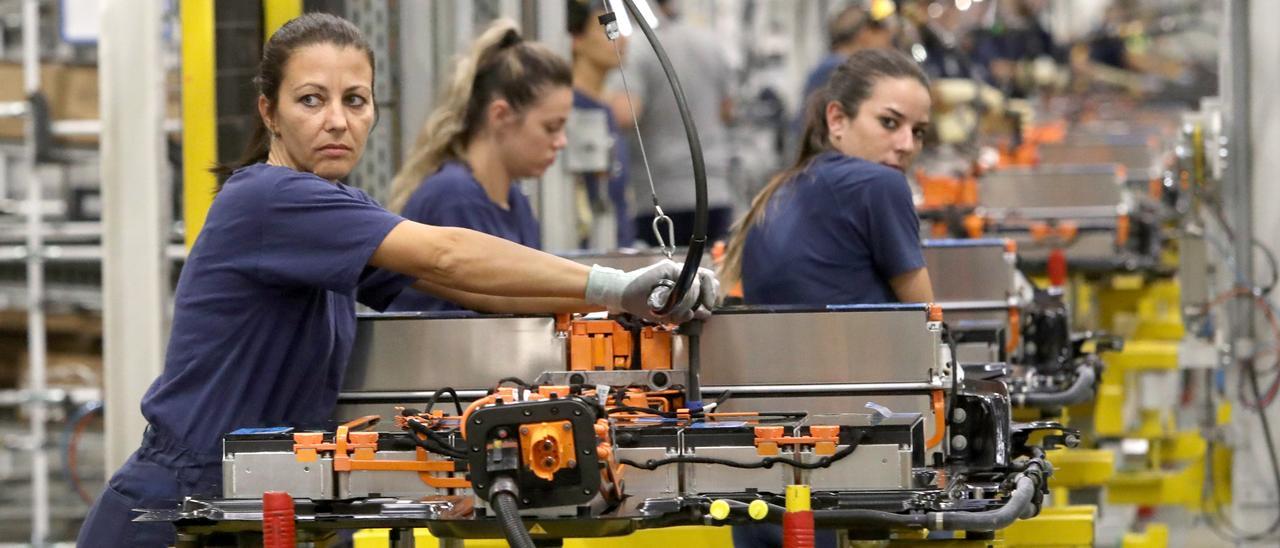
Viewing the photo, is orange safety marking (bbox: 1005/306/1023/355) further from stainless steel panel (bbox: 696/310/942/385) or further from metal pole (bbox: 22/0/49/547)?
metal pole (bbox: 22/0/49/547)

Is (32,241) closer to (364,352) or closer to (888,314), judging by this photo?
(364,352)

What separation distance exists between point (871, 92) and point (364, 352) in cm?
157

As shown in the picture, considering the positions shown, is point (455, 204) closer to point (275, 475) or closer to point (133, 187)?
point (133, 187)

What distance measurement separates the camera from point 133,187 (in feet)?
16.7

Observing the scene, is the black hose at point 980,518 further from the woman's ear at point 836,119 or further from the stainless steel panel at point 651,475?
the woman's ear at point 836,119

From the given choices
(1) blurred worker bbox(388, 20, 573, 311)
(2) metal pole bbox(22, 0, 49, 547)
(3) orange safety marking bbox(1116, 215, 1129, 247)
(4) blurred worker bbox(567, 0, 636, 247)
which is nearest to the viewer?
(1) blurred worker bbox(388, 20, 573, 311)

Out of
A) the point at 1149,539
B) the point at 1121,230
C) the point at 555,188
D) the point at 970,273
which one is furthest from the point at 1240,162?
the point at 555,188

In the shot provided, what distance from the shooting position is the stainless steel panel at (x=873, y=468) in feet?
8.56

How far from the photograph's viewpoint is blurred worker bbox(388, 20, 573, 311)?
456cm

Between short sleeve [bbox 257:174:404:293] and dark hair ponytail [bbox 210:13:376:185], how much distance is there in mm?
223

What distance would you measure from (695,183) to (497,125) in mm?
1979

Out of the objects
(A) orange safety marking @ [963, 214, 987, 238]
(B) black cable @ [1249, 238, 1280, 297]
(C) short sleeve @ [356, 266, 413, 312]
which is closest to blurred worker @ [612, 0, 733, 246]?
(A) orange safety marking @ [963, 214, 987, 238]

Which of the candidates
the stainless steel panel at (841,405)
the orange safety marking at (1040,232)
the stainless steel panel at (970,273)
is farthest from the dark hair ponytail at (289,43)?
the orange safety marking at (1040,232)

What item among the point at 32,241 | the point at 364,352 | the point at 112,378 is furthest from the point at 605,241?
the point at 364,352
